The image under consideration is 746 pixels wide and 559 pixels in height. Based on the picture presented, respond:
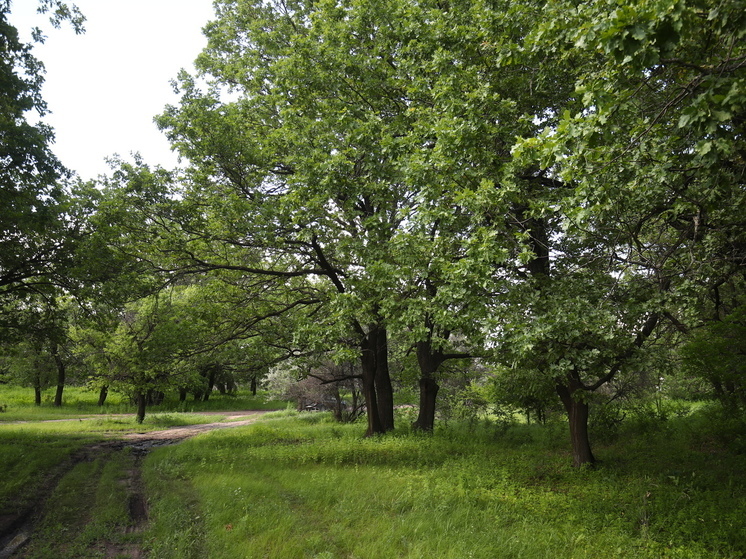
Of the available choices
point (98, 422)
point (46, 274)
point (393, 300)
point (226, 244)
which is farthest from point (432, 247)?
point (98, 422)

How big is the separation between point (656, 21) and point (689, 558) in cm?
605

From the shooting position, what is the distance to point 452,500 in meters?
7.39

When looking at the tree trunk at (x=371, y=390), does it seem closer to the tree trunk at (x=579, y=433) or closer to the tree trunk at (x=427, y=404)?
the tree trunk at (x=427, y=404)

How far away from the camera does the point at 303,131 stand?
10312mm

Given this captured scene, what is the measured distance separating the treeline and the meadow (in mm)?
1751

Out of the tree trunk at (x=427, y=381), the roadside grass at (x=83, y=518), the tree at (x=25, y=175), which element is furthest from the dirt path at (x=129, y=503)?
the tree trunk at (x=427, y=381)

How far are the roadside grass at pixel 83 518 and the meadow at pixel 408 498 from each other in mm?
30

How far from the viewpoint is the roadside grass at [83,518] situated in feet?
19.2

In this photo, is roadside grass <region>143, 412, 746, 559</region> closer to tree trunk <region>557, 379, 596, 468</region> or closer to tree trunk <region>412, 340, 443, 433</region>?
tree trunk <region>557, 379, 596, 468</region>

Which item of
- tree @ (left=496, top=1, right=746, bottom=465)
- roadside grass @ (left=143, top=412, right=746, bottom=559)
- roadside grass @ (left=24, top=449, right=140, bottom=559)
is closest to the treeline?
tree @ (left=496, top=1, right=746, bottom=465)

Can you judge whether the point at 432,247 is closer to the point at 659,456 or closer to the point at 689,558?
the point at 689,558

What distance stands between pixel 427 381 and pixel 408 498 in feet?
25.2

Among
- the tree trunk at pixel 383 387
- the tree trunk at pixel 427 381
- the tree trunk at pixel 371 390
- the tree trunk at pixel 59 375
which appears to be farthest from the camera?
the tree trunk at pixel 59 375

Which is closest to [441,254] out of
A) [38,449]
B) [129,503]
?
[129,503]
